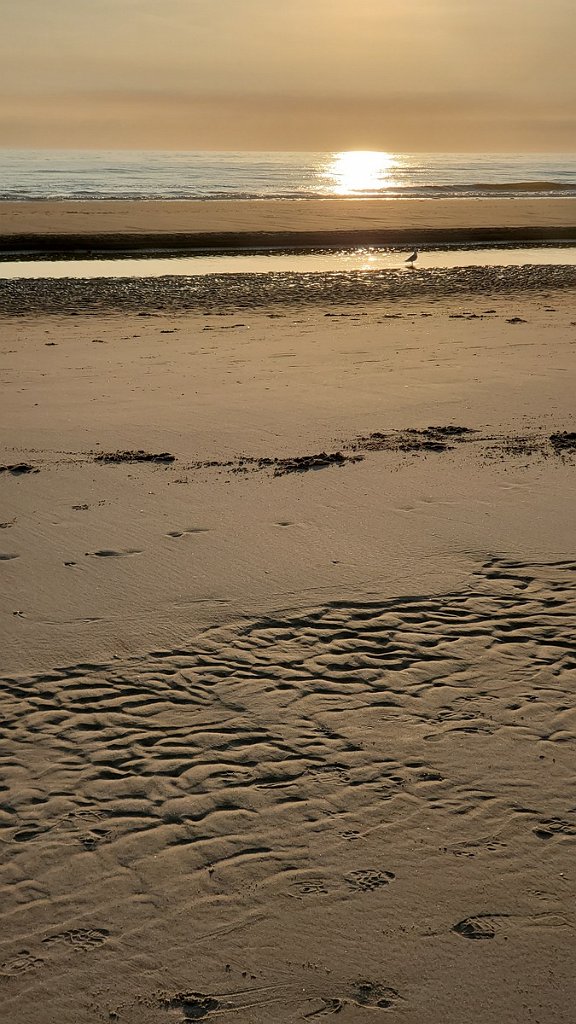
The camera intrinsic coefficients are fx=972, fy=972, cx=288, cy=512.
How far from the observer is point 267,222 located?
35.5m

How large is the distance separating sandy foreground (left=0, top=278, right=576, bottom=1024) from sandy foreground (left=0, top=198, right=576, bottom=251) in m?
21.1

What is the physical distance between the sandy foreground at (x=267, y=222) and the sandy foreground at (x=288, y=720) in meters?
21.1

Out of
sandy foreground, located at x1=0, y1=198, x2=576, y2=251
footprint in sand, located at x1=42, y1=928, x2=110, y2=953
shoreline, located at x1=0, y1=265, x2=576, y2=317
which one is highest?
sandy foreground, located at x1=0, y1=198, x2=576, y2=251

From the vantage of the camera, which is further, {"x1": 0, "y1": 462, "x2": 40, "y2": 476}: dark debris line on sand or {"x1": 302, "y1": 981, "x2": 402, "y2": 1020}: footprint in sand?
{"x1": 0, "y1": 462, "x2": 40, "y2": 476}: dark debris line on sand

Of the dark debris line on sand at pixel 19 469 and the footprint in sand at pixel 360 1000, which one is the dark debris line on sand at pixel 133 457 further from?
the footprint in sand at pixel 360 1000

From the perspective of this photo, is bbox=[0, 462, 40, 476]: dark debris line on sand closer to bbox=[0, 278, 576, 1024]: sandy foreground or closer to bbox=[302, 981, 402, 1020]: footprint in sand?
bbox=[0, 278, 576, 1024]: sandy foreground

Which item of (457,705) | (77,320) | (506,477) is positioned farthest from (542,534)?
(77,320)

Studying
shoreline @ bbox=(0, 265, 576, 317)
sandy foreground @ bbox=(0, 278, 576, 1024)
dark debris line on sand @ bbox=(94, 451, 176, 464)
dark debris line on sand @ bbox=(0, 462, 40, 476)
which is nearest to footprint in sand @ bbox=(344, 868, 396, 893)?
sandy foreground @ bbox=(0, 278, 576, 1024)

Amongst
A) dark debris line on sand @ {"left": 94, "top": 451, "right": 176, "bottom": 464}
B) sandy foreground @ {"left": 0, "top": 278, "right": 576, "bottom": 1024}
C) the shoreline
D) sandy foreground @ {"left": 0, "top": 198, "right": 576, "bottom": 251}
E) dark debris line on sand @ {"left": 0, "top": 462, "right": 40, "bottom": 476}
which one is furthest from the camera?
sandy foreground @ {"left": 0, "top": 198, "right": 576, "bottom": 251}

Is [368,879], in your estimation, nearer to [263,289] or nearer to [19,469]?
[19,469]

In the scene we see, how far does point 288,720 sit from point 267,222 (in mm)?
33008

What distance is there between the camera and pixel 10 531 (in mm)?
6949

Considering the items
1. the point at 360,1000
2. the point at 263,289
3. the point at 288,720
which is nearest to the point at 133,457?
the point at 288,720

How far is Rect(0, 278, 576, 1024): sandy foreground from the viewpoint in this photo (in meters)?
3.28
